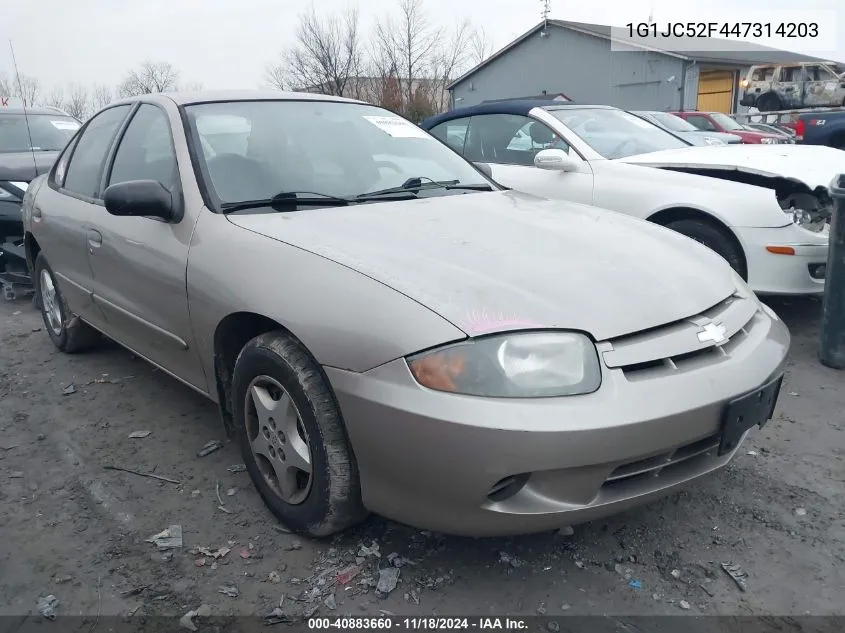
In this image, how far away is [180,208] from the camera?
2.74 metres

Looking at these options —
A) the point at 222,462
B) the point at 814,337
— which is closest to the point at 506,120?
the point at 814,337

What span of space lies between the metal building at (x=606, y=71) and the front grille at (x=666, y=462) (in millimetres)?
28069

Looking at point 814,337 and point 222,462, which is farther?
point 814,337

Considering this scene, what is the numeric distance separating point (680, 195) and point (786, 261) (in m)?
0.74

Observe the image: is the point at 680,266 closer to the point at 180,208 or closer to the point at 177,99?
the point at 180,208

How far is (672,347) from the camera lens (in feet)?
6.62

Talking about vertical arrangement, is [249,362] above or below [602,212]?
below

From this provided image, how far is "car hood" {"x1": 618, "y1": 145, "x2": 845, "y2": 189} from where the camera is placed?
4.40 m

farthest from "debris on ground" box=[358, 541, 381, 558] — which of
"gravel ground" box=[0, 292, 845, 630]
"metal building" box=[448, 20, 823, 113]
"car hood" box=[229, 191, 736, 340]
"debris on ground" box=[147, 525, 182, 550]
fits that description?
"metal building" box=[448, 20, 823, 113]

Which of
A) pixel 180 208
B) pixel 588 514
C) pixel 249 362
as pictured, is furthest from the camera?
pixel 180 208

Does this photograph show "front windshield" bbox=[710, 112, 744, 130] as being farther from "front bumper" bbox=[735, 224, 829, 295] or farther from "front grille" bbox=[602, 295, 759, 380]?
"front grille" bbox=[602, 295, 759, 380]

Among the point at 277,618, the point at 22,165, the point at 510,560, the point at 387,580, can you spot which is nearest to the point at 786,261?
the point at 510,560

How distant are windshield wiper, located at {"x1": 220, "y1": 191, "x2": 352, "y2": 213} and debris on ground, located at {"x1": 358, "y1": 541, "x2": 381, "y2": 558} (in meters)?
1.26

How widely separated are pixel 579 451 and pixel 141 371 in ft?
10.3
